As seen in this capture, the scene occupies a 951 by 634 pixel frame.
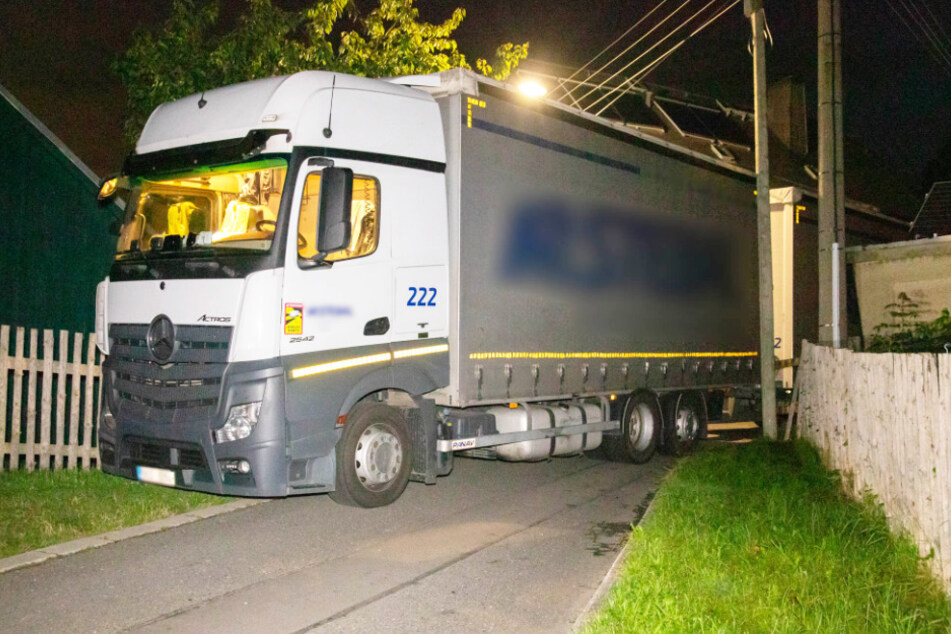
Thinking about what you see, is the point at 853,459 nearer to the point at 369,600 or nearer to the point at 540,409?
the point at 540,409

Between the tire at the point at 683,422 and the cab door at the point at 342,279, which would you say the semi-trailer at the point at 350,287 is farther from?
the tire at the point at 683,422

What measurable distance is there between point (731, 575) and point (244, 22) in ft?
35.2

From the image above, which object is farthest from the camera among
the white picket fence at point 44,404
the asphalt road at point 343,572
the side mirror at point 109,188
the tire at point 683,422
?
the tire at point 683,422

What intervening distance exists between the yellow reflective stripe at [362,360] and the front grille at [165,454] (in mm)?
993

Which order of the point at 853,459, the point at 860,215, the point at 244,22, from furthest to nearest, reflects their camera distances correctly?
the point at 860,215
the point at 244,22
the point at 853,459

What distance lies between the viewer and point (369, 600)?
5945mm

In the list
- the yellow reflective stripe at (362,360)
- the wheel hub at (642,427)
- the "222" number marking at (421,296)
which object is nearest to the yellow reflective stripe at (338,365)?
the yellow reflective stripe at (362,360)

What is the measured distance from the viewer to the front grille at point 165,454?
729cm

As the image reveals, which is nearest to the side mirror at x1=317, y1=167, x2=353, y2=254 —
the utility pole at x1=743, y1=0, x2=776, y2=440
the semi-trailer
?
the semi-trailer

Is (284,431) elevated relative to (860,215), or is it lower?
lower

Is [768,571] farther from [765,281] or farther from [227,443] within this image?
[765,281]

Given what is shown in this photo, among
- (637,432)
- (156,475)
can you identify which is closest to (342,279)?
(156,475)

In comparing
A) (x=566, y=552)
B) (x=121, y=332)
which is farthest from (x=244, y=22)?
(x=566, y=552)

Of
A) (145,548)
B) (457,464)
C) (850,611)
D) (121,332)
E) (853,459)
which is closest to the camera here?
(850,611)
